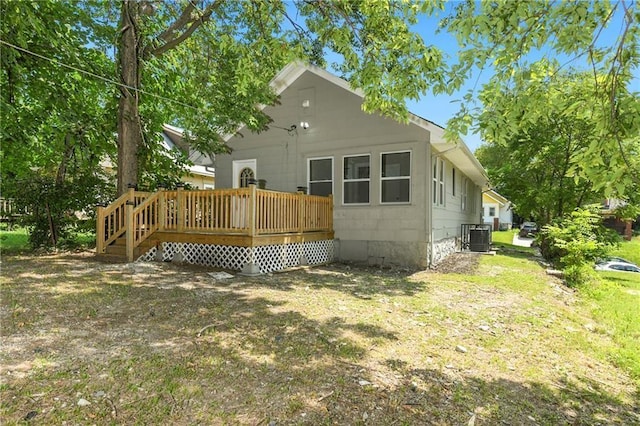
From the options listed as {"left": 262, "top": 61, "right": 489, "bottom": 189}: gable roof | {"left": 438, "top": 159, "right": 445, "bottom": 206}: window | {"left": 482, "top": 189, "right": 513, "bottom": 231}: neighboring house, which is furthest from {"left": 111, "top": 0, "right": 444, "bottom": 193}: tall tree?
{"left": 482, "top": 189, "right": 513, "bottom": 231}: neighboring house

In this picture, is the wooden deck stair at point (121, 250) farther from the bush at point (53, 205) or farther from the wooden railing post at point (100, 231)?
the bush at point (53, 205)

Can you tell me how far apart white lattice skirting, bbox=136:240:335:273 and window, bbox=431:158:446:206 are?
13.3 ft

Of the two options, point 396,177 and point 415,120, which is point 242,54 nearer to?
point 415,120

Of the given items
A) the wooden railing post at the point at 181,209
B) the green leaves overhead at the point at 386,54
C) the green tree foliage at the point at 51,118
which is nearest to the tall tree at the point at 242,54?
the green leaves overhead at the point at 386,54

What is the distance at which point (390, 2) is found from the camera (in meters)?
7.22

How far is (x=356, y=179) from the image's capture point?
34.2 feet

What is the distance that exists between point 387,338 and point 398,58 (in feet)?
15.3

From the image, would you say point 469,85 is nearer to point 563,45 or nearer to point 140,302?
point 563,45

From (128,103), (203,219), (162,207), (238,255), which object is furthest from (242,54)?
(238,255)

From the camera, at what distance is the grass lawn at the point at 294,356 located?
2580 millimetres

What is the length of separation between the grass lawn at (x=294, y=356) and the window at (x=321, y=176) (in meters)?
4.91

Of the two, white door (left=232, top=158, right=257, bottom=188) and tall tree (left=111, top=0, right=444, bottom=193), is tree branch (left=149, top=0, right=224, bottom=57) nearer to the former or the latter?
tall tree (left=111, top=0, right=444, bottom=193)

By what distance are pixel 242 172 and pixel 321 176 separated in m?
2.81

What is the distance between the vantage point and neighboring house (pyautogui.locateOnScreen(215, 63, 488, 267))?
9.58 metres
